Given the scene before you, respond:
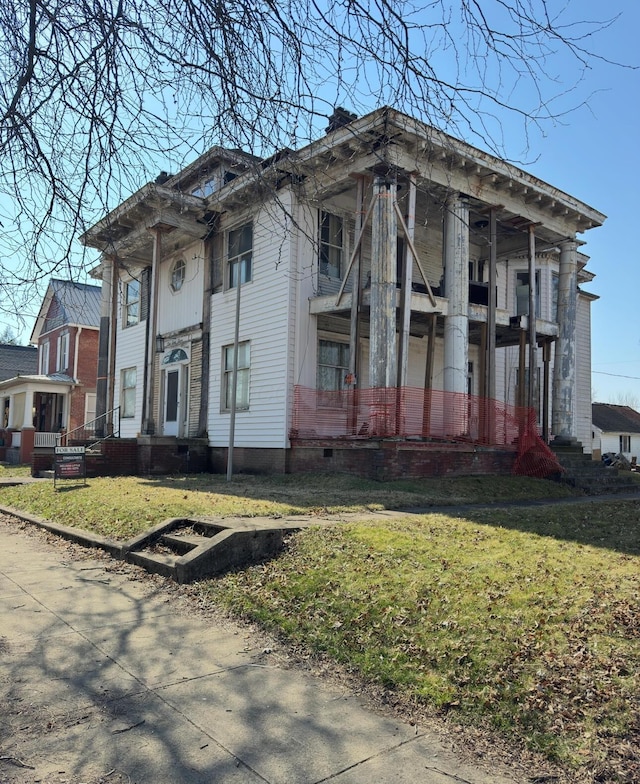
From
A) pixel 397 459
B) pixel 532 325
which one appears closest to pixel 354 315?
pixel 397 459

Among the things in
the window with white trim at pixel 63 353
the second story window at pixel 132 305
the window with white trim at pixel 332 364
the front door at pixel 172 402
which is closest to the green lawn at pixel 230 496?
the window with white trim at pixel 332 364

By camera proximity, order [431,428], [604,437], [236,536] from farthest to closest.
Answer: [604,437]
[431,428]
[236,536]

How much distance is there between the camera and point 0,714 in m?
3.82

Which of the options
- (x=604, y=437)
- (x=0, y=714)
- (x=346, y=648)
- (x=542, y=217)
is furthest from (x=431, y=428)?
(x=604, y=437)

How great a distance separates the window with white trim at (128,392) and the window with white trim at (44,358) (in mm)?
14998

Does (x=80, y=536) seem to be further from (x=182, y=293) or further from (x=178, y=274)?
(x=178, y=274)

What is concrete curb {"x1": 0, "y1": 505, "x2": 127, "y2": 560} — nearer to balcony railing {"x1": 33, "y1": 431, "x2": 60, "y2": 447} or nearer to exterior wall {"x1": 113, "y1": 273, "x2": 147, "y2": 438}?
exterior wall {"x1": 113, "y1": 273, "x2": 147, "y2": 438}

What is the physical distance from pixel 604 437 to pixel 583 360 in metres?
29.0

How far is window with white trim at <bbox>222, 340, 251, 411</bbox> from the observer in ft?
59.3

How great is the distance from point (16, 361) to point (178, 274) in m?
29.2

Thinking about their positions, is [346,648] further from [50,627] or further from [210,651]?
[50,627]

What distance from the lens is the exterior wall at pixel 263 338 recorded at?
54.3 ft

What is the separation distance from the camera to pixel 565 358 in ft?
63.4

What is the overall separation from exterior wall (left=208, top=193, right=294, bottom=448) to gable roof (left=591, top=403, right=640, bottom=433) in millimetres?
39754
